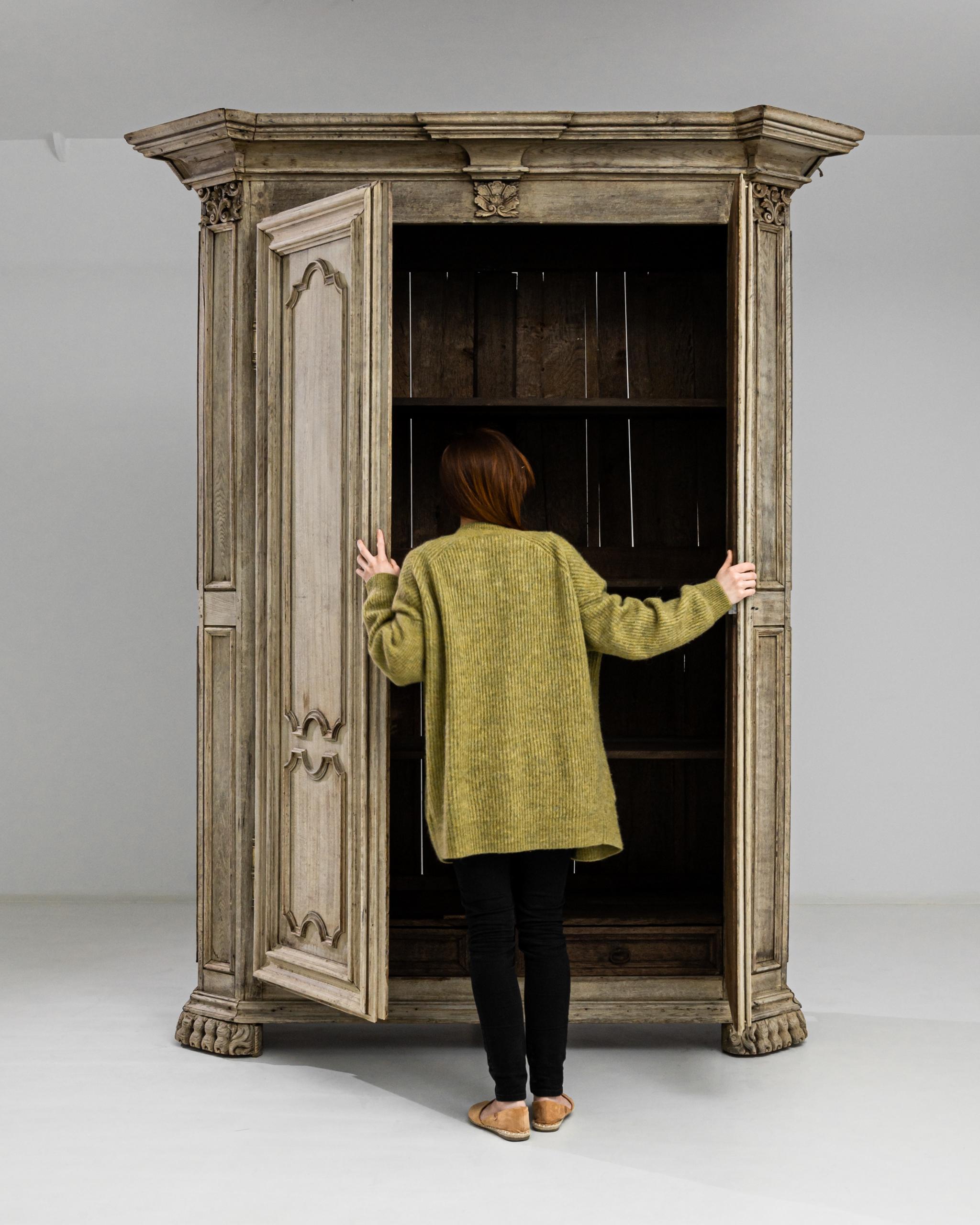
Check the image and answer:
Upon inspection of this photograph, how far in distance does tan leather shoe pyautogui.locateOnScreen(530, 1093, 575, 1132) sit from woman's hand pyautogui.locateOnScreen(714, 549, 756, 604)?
1309 mm

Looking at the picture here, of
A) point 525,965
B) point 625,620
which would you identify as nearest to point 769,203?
point 625,620

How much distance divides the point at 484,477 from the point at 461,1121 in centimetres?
157

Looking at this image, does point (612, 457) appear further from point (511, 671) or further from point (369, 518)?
point (511, 671)

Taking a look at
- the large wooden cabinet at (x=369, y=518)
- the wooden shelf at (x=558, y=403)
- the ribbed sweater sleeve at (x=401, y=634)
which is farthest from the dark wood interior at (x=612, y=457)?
the ribbed sweater sleeve at (x=401, y=634)

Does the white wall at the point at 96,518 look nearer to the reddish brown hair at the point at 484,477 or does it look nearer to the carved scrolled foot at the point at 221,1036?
the carved scrolled foot at the point at 221,1036

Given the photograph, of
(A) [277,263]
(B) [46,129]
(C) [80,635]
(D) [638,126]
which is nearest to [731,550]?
(D) [638,126]

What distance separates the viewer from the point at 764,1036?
3.26 m

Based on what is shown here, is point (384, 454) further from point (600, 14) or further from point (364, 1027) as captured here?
point (600, 14)

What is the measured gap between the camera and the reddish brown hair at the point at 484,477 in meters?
2.74

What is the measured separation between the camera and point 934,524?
501 cm

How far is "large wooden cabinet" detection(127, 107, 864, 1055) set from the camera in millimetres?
2955

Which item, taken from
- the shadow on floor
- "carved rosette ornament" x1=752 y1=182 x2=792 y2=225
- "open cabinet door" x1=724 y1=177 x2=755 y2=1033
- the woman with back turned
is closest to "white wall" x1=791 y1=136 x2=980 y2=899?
"carved rosette ornament" x1=752 y1=182 x2=792 y2=225

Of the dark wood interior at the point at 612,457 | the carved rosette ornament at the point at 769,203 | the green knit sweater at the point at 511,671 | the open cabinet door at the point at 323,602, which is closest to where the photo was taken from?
the green knit sweater at the point at 511,671

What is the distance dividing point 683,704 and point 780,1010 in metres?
1.10
